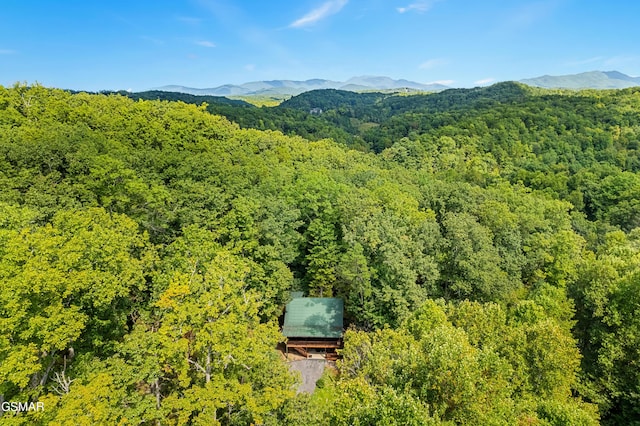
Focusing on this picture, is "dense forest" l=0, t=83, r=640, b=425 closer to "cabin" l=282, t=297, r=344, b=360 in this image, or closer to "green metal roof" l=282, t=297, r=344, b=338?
"green metal roof" l=282, t=297, r=344, b=338

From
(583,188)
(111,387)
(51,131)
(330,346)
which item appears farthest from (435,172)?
(111,387)

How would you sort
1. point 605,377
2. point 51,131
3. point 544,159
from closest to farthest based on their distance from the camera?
point 605,377 < point 51,131 < point 544,159

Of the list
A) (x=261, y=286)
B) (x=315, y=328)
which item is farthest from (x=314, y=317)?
(x=261, y=286)

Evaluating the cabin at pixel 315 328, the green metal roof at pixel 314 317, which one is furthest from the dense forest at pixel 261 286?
the cabin at pixel 315 328

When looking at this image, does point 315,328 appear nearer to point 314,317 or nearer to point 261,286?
point 314,317

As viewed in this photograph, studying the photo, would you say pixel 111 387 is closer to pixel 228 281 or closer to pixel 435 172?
pixel 228 281

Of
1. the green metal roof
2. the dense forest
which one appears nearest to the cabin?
the green metal roof
